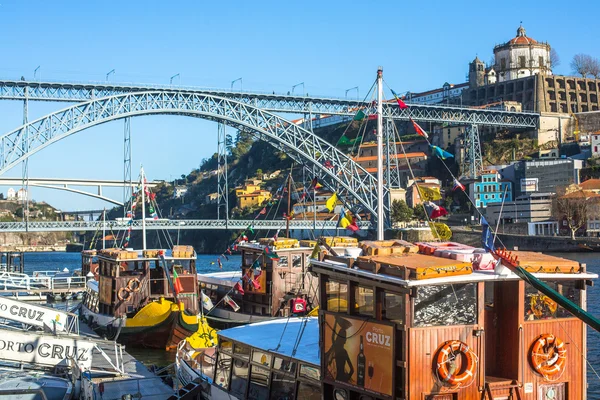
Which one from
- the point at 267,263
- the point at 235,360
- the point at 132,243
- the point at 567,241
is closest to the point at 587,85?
the point at 567,241

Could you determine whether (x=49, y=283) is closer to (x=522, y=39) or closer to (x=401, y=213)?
(x=401, y=213)

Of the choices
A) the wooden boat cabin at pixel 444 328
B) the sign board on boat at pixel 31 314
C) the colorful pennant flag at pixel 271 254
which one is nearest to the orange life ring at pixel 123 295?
the colorful pennant flag at pixel 271 254

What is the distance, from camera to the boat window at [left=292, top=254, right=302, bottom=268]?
18.3 metres

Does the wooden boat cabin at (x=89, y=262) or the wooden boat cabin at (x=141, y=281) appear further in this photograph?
the wooden boat cabin at (x=89, y=262)

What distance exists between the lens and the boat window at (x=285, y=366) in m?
9.05

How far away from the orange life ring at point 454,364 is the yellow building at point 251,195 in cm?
6655

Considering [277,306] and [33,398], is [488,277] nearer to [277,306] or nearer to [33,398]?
[33,398]

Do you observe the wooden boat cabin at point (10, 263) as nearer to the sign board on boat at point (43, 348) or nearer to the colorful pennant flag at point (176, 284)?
the colorful pennant flag at point (176, 284)

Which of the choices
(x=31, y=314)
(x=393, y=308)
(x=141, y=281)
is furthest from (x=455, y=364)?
(x=141, y=281)

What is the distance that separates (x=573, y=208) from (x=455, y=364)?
45.9m

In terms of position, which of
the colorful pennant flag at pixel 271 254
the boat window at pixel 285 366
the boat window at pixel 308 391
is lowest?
the boat window at pixel 308 391

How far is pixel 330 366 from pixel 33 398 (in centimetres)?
475

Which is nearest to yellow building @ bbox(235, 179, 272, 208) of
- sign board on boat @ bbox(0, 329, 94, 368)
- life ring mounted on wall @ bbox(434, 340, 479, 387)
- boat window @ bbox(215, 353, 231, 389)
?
sign board on boat @ bbox(0, 329, 94, 368)

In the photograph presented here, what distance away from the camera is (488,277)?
7496 millimetres
